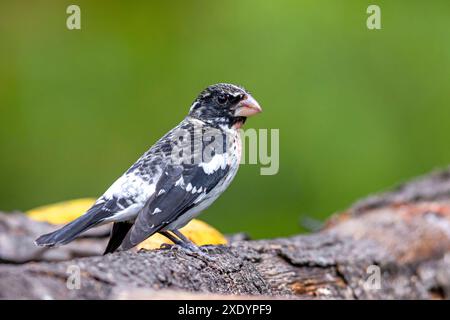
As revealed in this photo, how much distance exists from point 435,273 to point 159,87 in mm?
4388

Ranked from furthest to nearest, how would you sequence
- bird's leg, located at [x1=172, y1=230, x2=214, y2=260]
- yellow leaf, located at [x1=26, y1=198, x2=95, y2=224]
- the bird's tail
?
1. yellow leaf, located at [x1=26, y1=198, x2=95, y2=224]
2. bird's leg, located at [x1=172, y1=230, x2=214, y2=260]
3. the bird's tail

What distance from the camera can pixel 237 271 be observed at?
13.3 ft

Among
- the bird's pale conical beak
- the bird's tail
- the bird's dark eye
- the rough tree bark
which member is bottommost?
the rough tree bark

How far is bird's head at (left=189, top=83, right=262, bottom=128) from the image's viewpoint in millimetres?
5176

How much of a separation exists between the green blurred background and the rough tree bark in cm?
193

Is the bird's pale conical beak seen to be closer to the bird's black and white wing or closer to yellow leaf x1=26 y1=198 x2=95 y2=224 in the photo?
the bird's black and white wing

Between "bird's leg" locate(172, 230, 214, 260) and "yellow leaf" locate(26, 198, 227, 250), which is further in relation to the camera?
"yellow leaf" locate(26, 198, 227, 250)

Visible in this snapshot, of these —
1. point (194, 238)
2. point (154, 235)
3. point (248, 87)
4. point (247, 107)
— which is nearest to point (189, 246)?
point (194, 238)

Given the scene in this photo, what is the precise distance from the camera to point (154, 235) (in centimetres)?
516

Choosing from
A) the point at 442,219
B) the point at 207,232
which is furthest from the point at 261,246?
the point at 442,219

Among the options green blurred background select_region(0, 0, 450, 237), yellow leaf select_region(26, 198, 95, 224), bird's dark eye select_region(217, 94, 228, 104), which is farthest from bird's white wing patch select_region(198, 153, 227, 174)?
green blurred background select_region(0, 0, 450, 237)

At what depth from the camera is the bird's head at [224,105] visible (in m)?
5.18
